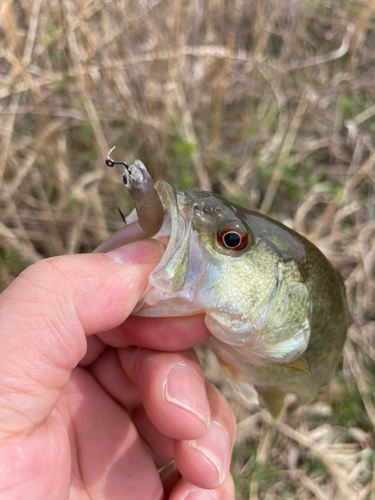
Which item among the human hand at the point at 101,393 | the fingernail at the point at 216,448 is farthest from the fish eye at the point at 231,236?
the fingernail at the point at 216,448

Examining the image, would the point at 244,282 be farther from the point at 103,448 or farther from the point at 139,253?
the point at 103,448

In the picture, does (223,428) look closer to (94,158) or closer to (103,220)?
(103,220)

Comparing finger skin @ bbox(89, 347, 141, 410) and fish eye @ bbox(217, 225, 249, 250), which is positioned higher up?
fish eye @ bbox(217, 225, 249, 250)

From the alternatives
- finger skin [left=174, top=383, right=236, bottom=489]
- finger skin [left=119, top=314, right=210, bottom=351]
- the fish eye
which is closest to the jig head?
the fish eye

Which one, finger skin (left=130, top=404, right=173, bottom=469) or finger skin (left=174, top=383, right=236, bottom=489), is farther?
finger skin (left=130, top=404, right=173, bottom=469)

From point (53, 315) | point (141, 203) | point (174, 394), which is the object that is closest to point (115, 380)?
point (174, 394)

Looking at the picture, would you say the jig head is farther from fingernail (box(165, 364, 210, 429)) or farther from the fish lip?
fingernail (box(165, 364, 210, 429))
